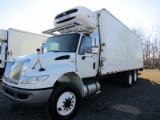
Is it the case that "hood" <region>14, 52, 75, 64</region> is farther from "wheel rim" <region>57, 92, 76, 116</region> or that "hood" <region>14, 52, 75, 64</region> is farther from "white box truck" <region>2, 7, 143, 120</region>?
"wheel rim" <region>57, 92, 76, 116</region>

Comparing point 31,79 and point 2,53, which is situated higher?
point 2,53

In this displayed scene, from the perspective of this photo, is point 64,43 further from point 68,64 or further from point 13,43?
point 13,43

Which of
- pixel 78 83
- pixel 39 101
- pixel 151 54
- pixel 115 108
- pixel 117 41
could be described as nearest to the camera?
pixel 39 101

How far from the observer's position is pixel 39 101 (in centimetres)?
337

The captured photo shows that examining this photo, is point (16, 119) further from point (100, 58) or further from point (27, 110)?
point (100, 58)

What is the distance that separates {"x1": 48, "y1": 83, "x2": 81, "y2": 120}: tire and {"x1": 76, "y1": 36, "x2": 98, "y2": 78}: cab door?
850 millimetres

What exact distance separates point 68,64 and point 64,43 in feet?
2.94

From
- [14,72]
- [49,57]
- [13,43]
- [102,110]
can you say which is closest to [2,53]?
[13,43]

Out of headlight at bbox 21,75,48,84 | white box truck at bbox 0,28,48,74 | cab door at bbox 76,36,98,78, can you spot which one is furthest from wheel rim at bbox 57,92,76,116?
white box truck at bbox 0,28,48,74

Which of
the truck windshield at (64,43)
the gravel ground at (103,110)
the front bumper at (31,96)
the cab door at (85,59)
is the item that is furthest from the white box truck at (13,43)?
the front bumper at (31,96)

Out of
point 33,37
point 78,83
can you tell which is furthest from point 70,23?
point 33,37

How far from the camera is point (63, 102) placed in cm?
383

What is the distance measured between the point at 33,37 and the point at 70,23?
25.3 feet

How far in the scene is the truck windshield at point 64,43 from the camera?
460cm
